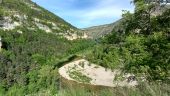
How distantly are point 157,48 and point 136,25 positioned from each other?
9.58ft

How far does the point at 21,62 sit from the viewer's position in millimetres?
177625

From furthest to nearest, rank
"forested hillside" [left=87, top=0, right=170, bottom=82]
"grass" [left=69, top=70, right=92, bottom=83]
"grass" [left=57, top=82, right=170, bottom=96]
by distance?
"grass" [left=69, top=70, right=92, bottom=83], "forested hillside" [left=87, top=0, right=170, bottom=82], "grass" [left=57, top=82, right=170, bottom=96]

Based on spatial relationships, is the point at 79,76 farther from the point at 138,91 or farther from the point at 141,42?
the point at 138,91

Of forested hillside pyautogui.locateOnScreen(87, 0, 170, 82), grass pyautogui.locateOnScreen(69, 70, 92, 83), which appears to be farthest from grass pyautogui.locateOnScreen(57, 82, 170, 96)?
grass pyautogui.locateOnScreen(69, 70, 92, 83)

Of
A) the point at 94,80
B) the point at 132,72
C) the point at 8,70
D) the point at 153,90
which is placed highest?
the point at 153,90

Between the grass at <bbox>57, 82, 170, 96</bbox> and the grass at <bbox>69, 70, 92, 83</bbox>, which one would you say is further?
the grass at <bbox>69, 70, 92, 83</bbox>

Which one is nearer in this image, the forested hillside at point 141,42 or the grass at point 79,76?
the forested hillside at point 141,42

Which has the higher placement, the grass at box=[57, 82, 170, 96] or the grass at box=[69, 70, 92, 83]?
the grass at box=[57, 82, 170, 96]

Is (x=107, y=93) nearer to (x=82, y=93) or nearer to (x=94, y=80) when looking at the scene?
(x=82, y=93)

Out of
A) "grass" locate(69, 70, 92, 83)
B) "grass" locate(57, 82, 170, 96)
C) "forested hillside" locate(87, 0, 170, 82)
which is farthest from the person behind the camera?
"grass" locate(69, 70, 92, 83)

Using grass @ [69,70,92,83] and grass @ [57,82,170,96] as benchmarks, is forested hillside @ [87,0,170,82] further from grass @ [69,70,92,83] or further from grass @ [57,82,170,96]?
grass @ [57,82,170,96]

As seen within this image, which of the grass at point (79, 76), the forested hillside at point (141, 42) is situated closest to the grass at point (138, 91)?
the forested hillside at point (141, 42)

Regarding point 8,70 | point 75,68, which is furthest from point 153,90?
point 8,70

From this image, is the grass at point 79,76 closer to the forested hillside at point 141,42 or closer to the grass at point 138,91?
the forested hillside at point 141,42
